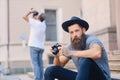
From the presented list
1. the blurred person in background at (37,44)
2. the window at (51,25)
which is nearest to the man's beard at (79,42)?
the blurred person in background at (37,44)

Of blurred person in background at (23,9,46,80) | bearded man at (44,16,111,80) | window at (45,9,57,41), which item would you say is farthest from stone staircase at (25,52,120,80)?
window at (45,9,57,41)

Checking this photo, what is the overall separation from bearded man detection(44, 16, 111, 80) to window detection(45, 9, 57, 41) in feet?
41.6

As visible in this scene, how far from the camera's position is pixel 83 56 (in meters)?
3.71

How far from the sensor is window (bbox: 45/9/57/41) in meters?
16.8

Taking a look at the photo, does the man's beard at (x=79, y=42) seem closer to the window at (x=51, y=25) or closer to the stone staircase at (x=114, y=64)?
the stone staircase at (x=114, y=64)

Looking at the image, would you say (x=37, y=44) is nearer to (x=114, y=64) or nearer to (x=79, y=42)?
(x=114, y=64)

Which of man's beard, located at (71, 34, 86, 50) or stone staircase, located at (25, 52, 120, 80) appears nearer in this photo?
A: man's beard, located at (71, 34, 86, 50)

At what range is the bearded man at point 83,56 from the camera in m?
3.69

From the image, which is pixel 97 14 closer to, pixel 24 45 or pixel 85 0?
pixel 85 0

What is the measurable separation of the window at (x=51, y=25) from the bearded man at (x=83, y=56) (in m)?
12.7

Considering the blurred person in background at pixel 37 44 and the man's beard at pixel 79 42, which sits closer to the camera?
the man's beard at pixel 79 42

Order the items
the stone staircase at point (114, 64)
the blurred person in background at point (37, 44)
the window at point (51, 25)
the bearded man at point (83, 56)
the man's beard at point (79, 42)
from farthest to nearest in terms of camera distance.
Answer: the window at point (51, 25)
the blurred person in background at point (37, 44)
the stone staircase at point (114, 64)
the man's beard at point (79, 42)
the bearded man at point (83, 56)

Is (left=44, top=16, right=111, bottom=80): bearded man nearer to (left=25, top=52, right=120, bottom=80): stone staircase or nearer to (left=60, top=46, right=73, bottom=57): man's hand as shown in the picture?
(left=60, top=46, right=73, bottom=57): man's hand

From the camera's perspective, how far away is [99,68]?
3754 mm
